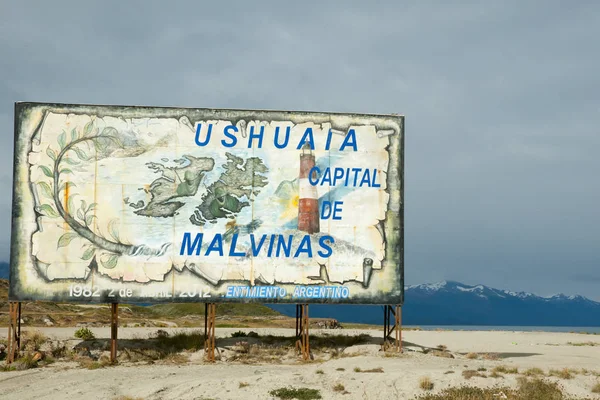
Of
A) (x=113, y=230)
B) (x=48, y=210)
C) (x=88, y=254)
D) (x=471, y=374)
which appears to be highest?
(x=48, y=210)

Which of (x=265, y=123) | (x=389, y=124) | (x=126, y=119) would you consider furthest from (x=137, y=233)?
(x=389, y=124)

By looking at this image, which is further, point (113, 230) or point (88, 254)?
point (113, 230)

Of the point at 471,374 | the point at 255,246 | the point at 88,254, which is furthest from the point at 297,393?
the point at 88,254

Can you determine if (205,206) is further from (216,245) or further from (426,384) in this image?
(426,384)

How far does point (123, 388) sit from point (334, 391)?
878cm

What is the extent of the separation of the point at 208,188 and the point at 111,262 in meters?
6.33

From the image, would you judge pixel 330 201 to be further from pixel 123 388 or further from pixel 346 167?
pixel 123 388

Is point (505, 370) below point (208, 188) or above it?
below

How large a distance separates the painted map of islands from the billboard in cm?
5

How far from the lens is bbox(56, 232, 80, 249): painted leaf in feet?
102

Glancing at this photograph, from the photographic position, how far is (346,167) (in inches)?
1299

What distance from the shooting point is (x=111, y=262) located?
31172mm

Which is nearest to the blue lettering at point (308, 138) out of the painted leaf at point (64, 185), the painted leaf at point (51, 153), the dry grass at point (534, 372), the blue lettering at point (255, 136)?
the blue lettering at point (255, 136)

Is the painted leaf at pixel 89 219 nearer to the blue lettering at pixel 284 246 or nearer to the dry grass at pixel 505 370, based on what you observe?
the blue lettering at pixel 284 246
